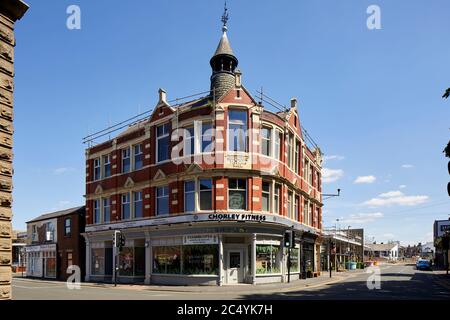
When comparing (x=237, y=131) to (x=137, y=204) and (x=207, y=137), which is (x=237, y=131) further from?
(x=137, y=204)

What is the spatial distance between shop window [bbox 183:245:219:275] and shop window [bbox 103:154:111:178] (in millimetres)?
12756

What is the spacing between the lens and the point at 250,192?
96.7 feet

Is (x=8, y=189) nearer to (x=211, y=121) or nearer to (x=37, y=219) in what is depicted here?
(x=211, y=121)

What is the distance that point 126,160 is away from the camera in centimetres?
3691

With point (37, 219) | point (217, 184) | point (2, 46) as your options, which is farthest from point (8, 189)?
point (37, 219)

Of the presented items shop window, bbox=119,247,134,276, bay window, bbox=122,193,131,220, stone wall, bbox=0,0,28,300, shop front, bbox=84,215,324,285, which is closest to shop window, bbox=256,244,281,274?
shop front, bbox=84,215,324,285

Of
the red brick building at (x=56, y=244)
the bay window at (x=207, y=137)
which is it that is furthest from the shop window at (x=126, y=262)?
the bay window at (x=207, y=137)

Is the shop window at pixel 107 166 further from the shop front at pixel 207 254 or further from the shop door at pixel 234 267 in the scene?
the shop door at pixel 234 267

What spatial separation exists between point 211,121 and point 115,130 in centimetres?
1303

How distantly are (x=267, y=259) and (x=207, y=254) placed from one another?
4260mm

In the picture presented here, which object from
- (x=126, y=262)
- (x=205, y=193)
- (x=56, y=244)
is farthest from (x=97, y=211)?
(x=205, y=193)
